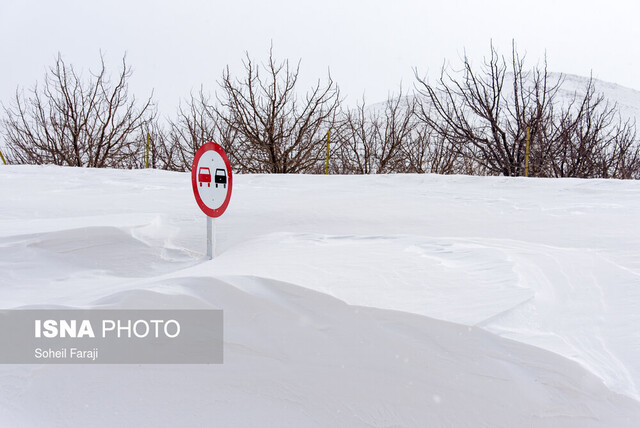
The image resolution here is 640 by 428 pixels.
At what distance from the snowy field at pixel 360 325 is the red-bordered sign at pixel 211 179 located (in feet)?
1.01

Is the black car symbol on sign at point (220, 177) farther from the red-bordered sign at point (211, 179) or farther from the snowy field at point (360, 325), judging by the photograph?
the snowy field at point (360, 325)

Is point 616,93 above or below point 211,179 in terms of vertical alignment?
above

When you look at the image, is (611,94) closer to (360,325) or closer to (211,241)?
(211,241)

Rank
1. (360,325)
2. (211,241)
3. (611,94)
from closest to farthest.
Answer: (360,325)
(211,241)
(611,94)

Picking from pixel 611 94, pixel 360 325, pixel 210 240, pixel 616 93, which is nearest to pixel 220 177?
pixel 210 240

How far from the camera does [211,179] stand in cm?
293

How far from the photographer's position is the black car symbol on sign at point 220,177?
116 inches

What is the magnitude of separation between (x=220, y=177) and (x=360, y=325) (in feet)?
5.31

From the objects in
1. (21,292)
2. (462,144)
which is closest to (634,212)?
(21,292)

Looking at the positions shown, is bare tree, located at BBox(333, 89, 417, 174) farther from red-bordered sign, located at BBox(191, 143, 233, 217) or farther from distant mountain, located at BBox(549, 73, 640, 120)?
distant mountain, located at BBox(549, 73, 640, 120)

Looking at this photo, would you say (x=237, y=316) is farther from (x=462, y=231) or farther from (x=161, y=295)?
(x=462, y=231)

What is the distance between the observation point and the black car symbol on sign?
9.69 ft

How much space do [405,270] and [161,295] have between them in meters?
1.07

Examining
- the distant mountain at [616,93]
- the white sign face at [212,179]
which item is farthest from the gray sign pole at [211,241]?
the distant mountain at [616,93]
